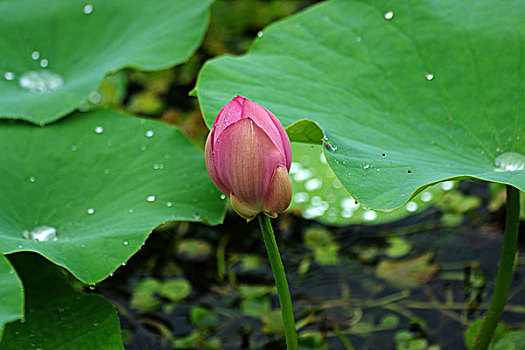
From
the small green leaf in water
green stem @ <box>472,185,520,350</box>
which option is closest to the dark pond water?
the small green leaf in water

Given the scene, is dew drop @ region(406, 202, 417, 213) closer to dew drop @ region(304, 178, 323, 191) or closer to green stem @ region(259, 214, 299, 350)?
dew drop @ region(304, 178, 323, 191)

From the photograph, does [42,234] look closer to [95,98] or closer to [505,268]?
[505,268]

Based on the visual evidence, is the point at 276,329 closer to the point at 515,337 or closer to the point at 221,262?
the point at 221,262

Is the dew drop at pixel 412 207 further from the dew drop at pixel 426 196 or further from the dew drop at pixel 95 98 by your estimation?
the dew drop at pixel 95 98

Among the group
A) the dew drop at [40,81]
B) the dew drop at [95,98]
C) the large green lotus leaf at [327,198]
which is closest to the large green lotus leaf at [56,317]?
the dew drop at [40,81]

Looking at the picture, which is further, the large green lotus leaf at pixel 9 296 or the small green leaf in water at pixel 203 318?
the small green leaf in water at pixel 203 318

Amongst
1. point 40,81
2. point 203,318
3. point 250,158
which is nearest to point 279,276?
point 250,158
